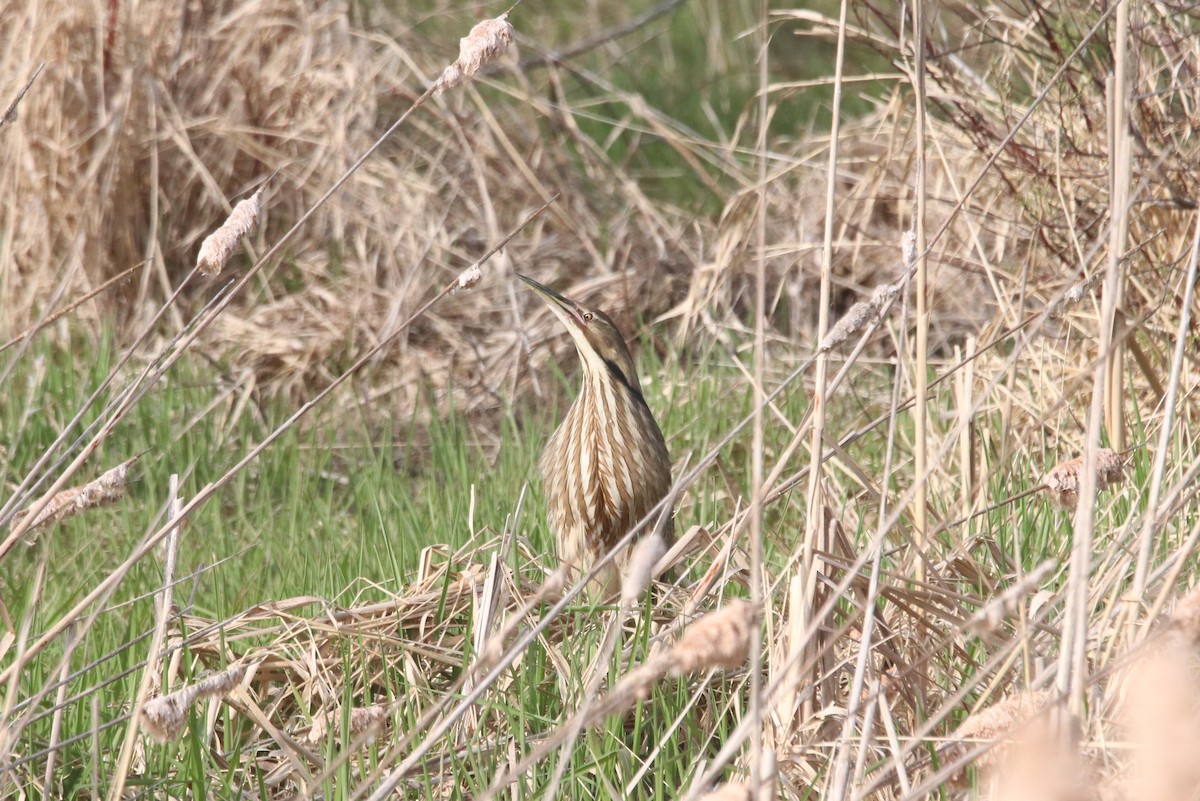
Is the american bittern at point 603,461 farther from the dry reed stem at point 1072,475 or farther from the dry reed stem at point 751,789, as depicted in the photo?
the dry reed stem at point 751,789

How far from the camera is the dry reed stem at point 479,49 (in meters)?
1.89

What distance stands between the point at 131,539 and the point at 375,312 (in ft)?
6.01

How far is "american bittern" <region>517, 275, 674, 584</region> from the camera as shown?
3307 millimetres

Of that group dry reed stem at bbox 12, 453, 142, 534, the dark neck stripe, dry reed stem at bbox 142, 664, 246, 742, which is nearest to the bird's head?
the dark neck stripe

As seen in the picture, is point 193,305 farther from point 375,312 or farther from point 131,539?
point 131,539

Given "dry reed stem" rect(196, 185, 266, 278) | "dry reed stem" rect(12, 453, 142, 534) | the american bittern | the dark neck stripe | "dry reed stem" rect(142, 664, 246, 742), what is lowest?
the american bittern

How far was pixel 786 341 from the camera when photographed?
3959mm

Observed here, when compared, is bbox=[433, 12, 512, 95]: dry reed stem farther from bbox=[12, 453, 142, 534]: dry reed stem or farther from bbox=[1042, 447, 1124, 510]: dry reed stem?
bbox=[1042, 447, 1124, 510]: dry reed stem

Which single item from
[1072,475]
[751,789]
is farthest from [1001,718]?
[1072,475]

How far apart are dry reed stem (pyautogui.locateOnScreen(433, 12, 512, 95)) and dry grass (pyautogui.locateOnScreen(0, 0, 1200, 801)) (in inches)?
10.0

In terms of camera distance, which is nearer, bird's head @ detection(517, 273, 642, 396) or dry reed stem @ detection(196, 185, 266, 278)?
dry reed stem @ detection(196, 185, 266, 278)

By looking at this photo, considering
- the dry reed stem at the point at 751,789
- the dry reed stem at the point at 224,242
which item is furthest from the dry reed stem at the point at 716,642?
the dry reed stem at the point at 224,242

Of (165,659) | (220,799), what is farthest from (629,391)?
(220,799)

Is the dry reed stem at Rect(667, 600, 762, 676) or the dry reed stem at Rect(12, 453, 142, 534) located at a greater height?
the dry reed stem at Rect(667, 600, 762, 676)
